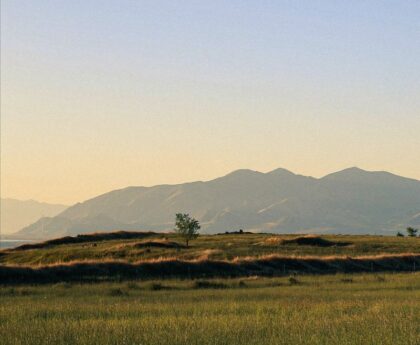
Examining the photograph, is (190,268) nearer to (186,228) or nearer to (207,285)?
(207,285)

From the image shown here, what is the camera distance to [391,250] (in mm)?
90875

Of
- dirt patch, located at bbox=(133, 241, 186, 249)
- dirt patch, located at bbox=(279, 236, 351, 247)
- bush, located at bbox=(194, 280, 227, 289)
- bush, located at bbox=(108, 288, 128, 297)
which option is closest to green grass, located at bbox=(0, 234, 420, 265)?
dirt patch, located at bbox=(133, 241, 186, 249)

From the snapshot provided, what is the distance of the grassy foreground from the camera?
2103 cm

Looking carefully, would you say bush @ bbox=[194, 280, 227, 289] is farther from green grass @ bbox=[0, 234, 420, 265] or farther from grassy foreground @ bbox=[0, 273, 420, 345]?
green grass @ bbox=[0, 234, 420, 265]

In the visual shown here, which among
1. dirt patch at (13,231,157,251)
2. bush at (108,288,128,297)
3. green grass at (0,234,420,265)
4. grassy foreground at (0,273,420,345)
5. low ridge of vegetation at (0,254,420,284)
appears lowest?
grassy foreground at (0,273,420,345)

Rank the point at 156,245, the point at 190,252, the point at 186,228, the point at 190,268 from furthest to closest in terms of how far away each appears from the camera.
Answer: the point at 186,228, the point at 156,245, the point at 190,252, the point at 190,268

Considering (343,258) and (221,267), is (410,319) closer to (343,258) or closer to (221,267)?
(221,267)

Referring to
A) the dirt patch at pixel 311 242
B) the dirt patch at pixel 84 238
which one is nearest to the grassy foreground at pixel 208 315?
the dirt patch at pixel 311 242

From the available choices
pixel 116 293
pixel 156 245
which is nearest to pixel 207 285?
pixel 116 293

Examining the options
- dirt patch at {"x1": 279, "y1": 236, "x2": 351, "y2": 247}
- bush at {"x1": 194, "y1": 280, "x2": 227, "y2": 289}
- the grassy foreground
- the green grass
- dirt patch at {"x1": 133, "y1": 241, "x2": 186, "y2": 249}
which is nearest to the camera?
the grassy foreground

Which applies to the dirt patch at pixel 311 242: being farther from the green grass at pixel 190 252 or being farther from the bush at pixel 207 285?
the bush at pixel 207 285

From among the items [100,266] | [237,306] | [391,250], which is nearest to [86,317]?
[237,306]

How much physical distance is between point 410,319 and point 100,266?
1429 inches

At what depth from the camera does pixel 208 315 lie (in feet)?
92.7
